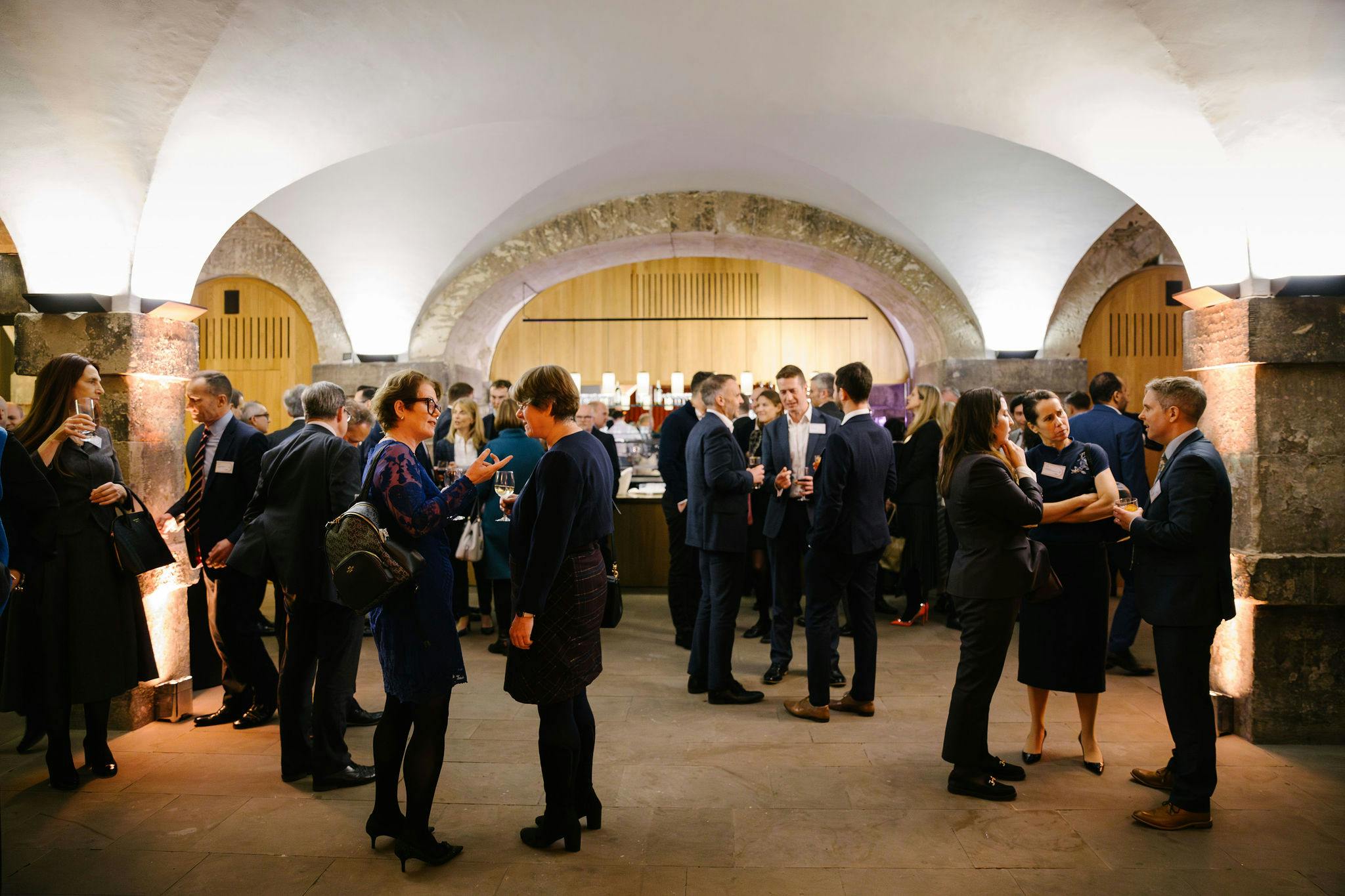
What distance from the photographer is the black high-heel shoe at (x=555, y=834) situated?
2.57 meters

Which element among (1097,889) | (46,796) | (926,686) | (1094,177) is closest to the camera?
(1097,889)

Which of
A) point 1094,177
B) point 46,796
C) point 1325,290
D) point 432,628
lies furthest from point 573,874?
point 1094,177

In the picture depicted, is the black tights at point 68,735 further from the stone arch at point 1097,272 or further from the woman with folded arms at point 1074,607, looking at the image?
the stone arch at point 1097,272

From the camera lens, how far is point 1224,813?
2842 millimetres

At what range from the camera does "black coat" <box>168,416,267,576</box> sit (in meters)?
3.69

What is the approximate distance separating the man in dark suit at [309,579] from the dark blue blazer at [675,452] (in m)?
2.32

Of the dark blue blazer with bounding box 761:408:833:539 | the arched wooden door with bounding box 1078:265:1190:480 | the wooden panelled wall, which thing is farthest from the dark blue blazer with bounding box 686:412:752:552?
the wooden panelled wall

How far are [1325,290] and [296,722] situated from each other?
4.35 meters

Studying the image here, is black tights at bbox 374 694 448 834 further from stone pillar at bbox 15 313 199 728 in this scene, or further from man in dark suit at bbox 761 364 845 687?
man in dark suit at bbox 761 364 845 687

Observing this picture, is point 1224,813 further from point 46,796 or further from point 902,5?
point 46,796

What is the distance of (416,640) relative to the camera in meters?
2.44

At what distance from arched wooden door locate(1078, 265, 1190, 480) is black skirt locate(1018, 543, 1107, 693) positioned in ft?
17.2

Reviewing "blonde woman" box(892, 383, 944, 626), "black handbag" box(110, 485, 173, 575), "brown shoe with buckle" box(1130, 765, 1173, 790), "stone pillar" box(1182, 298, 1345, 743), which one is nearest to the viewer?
"brown shoe with buckle" box(1130, 765, 1173, 790)

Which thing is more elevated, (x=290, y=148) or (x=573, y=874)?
(x=290, y=148)
